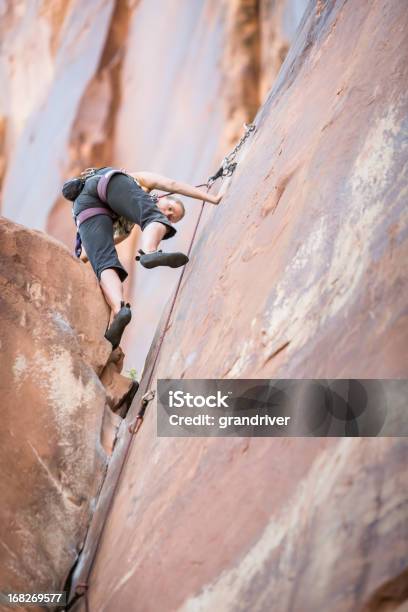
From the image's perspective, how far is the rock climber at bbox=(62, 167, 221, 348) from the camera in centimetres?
318

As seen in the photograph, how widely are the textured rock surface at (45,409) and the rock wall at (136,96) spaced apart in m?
2.88

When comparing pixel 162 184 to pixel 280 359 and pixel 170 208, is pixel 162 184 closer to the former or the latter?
pixel 170 208

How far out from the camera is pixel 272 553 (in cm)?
167

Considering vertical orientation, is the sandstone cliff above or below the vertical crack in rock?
above

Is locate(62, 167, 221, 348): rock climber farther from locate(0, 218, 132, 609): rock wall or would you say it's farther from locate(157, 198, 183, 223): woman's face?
locate(0, 218, 132, 609): rock wall

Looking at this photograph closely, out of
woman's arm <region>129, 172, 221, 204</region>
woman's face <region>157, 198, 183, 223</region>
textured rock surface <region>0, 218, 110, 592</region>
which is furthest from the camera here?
woman's face <region>157, 198, 183, 223</region>

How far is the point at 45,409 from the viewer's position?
8.77ft

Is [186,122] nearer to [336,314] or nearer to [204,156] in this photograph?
[204,156]

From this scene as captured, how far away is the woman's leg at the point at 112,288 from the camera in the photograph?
3222 mm

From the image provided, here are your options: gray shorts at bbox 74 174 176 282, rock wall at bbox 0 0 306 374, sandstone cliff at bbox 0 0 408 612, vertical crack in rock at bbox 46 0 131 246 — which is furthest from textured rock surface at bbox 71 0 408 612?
vertical crack in rock at bbox 46 0 131 246

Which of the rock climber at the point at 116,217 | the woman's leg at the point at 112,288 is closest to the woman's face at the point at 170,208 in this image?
the rock climber at the point at 116,217

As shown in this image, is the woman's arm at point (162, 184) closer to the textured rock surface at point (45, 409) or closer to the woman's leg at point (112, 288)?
the woman's leg at point (112, 288)

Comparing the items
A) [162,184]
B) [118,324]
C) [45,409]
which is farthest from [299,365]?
[162,184]

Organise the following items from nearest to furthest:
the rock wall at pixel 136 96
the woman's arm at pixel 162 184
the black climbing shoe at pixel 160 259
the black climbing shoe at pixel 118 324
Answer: the black climbing shoe at pixel 160 259 → the black climbing shoe at pixel 118 324 → the woman's arm at pixel 162 184 → the rock wall at pixel 136 96
